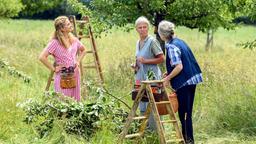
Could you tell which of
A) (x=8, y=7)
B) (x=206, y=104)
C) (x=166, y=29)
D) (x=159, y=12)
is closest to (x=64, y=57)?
(x=166, y=29)

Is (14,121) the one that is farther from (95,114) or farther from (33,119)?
(95,114)

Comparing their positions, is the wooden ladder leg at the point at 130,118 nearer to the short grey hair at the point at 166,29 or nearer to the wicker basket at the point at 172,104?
the wicker basket at the point at 172,104

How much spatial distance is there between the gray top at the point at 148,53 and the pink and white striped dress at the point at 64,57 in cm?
102

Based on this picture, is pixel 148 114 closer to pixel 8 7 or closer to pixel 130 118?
pixel 130 118

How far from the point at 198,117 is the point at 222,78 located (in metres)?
2.07

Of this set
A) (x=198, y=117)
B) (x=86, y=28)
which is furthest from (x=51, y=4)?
(x=198, y=117)

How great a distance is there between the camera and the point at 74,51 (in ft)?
28.7

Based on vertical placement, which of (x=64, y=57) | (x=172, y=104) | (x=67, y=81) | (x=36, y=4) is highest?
(x=64, y=57)

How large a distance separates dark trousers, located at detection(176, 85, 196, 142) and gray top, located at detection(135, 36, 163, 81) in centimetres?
45

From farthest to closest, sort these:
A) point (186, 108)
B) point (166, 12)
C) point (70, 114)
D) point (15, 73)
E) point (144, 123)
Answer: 1. point (166, 12)
2. point (15, 73)
3. point (186, 108)
4. point (70, 114)
5. point (144, 123)

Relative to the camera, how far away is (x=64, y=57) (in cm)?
865

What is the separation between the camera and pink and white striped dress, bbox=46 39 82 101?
8.59 meters

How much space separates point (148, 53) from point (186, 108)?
945mm

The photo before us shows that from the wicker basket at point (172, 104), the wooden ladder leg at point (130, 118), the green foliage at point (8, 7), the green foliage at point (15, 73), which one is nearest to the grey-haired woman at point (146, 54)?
the wicker basket at point (172, 104)
